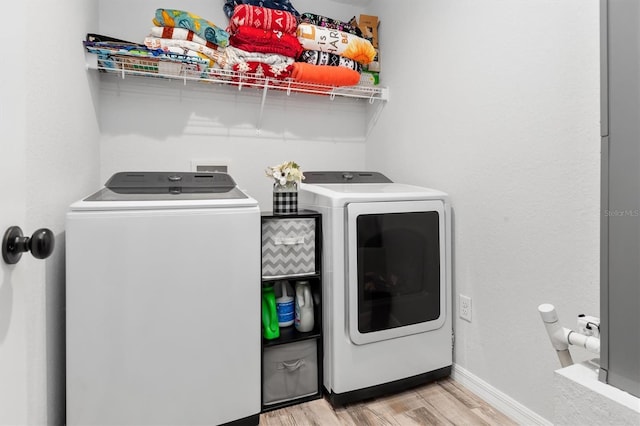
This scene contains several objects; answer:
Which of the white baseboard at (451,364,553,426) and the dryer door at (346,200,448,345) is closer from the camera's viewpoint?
the white baseboard at (451,364,553,426)

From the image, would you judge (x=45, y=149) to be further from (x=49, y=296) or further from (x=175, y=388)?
(x=175, y=388)

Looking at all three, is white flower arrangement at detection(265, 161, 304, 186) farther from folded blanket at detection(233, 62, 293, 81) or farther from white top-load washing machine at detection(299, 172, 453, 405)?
folded blanket at detection(233, 62, 293, 81)

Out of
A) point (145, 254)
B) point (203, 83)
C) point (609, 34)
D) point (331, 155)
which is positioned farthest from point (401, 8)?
point (145, 254)

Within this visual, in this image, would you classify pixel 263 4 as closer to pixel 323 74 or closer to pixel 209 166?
pixel 323 74

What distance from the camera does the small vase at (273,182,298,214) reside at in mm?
1749

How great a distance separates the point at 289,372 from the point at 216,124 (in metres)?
1.54

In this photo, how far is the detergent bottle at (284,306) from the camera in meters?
1.73

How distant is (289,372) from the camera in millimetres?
1678

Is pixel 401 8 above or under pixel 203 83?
above

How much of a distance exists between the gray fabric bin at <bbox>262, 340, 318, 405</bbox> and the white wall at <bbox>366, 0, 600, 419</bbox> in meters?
0.79

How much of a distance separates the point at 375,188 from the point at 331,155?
676 mm

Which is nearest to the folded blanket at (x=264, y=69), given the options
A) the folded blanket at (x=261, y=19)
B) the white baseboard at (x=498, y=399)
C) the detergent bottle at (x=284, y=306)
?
the folded blanket at (x=261, y=19)

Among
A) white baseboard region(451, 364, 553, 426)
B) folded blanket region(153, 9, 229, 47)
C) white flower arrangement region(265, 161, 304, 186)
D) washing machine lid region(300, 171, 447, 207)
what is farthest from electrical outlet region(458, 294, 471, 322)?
folded blanket region(153, 9, 229, 47)

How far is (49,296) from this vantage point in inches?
48.2
